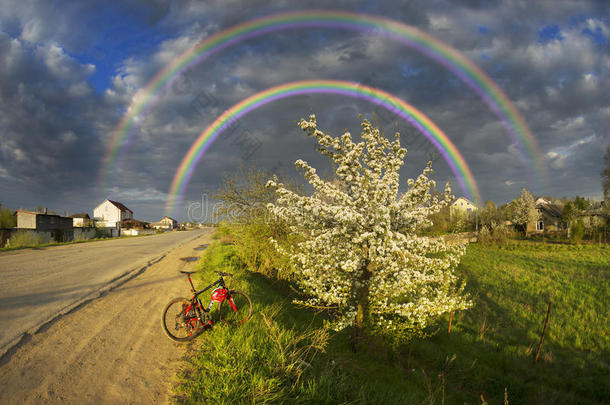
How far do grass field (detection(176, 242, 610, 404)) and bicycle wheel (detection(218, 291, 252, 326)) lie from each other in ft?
1.08

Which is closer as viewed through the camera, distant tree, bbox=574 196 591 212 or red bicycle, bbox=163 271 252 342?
red bicycle, bbox=163 271 252 342

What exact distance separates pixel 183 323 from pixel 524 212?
6438 cm

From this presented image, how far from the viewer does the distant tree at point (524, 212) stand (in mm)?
52781

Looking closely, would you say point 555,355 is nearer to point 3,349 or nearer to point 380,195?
point 380,195

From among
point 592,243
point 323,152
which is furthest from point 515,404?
point 592,243

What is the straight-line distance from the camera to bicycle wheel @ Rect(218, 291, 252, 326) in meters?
6.94

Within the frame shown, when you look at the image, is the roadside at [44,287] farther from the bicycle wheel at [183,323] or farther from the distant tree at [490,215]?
the distant tree at [490,215]

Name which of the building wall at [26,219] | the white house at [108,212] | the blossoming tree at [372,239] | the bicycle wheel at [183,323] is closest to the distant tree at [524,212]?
the blossoming tree at [372,239]

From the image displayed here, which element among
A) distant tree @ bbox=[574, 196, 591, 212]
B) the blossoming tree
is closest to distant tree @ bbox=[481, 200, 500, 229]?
distant tree @ bbox=[574, 196, 591, 212]

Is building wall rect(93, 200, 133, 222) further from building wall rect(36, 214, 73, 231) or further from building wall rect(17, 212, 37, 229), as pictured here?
building wall rect(17, 212, 37, 229)

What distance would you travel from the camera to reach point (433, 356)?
31.1 feet

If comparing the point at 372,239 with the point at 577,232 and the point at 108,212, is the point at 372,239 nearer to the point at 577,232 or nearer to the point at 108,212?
the point at 577,232

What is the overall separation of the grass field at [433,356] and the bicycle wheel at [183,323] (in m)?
0.30

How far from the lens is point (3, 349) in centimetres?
528
